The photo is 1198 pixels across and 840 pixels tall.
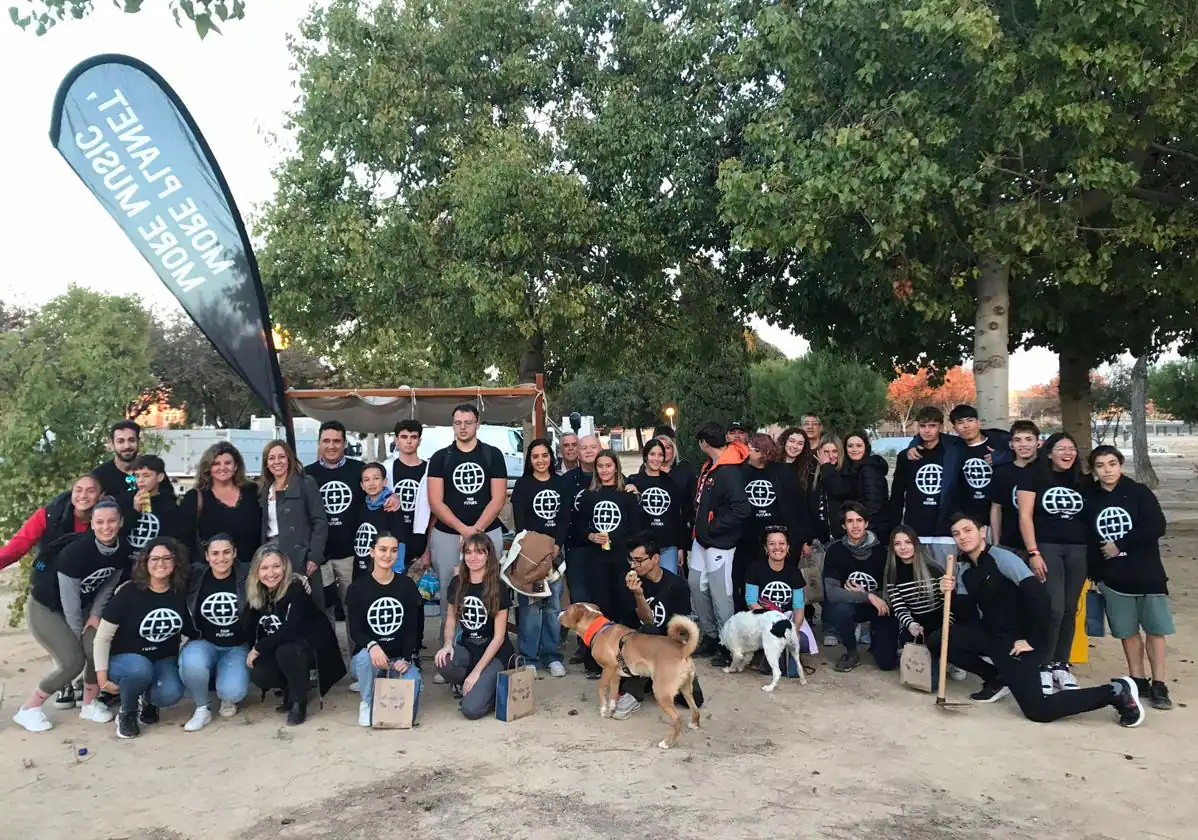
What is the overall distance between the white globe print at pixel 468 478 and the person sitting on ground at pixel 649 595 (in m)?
1.15

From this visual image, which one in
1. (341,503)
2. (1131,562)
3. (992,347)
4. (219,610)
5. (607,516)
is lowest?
(219,610)

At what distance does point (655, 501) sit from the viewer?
656cm

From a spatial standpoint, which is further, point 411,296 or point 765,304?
point 411,296

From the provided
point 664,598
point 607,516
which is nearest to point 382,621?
point 607,516

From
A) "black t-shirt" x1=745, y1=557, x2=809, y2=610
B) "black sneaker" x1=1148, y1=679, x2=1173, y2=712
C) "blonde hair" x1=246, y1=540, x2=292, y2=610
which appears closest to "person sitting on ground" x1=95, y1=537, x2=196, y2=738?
A: "blonde hair" x1=246, y1=540, x2=292, y2=610

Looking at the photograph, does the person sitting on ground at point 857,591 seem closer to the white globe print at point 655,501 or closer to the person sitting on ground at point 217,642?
the white globe print at point 655,501

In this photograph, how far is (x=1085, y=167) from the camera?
7.46 meters

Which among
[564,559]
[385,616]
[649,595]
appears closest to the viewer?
[385,616]

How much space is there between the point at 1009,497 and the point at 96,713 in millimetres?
5933

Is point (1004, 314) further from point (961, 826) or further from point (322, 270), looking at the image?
point (322, 270)

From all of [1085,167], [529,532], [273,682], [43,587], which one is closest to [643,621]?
[529,532]

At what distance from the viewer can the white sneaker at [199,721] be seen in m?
5.15

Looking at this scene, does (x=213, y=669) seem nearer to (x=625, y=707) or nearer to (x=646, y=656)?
(x=625, y=707)

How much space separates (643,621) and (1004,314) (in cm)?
546
